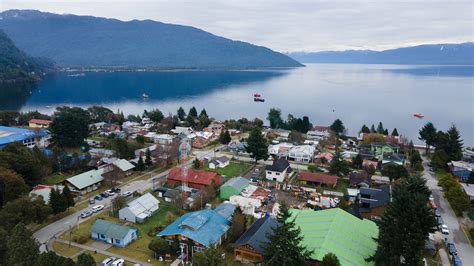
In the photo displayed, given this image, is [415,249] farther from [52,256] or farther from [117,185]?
[117,185]

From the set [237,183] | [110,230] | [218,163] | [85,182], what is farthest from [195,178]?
[110,230]

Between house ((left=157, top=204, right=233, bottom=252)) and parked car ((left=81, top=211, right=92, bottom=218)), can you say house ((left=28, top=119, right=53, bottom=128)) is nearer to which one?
parked car ((left=81, top=211, right=92, bottom=218))

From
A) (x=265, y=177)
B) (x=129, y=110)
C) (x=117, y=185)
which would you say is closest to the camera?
(x=117, y=185)

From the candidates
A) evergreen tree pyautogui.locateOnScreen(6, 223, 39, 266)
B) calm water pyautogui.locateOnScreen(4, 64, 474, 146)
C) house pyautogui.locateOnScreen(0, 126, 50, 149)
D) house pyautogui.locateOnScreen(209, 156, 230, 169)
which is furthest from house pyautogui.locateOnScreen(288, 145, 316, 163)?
house pyautogui.locateOnScreen(0, 126, 50, 149)

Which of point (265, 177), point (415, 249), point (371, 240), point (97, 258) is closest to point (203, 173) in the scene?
point (265, 177)

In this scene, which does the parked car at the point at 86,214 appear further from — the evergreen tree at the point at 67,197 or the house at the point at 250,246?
the house at the point at 250,246

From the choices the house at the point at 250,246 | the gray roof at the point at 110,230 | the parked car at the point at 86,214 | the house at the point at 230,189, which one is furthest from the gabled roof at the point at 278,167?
the parked car at the point at 86,214
